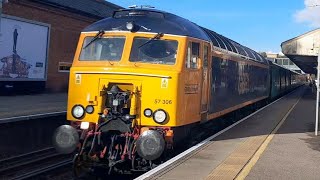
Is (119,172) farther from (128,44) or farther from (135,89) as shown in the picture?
(128,44)

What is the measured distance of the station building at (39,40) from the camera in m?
19.3

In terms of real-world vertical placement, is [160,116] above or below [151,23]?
below

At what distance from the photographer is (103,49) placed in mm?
9219

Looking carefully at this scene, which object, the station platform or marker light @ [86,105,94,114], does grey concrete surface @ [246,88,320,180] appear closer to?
the station platform

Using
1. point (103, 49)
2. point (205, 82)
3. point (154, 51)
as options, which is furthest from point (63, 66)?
point (154, 51)

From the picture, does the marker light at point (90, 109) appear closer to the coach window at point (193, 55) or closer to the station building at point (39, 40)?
the coach window at point (193, 55)

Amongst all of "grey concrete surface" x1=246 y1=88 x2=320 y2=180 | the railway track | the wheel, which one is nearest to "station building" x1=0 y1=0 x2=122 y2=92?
the railway track

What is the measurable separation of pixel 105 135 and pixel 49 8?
14971 millimetres

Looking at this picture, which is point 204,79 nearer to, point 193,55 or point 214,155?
point 193,55

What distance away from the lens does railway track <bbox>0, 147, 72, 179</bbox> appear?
990cm

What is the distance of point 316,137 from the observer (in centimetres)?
1276

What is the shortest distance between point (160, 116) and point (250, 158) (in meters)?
2.05

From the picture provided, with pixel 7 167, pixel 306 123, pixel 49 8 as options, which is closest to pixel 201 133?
pixel 7 167

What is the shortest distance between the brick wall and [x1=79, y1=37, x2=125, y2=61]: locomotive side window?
11.8 meters
